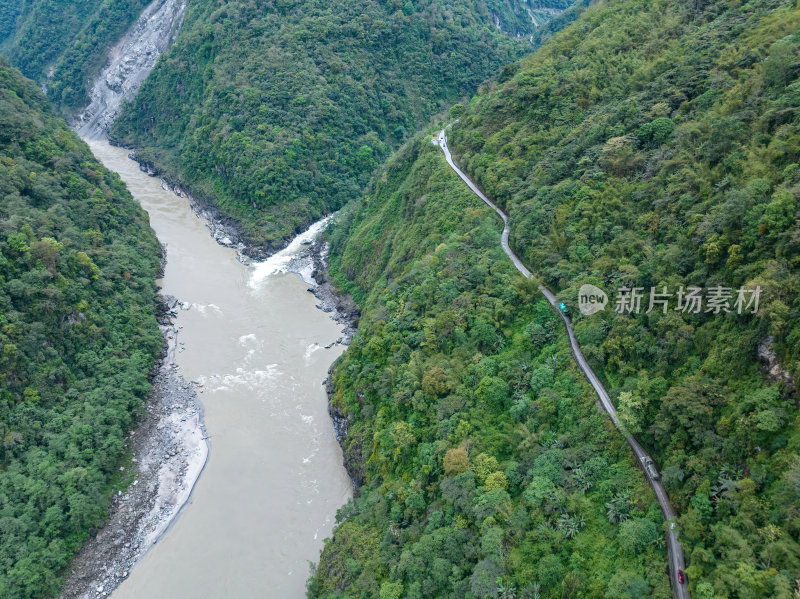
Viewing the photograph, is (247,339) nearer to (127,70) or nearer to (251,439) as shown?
(251,439)

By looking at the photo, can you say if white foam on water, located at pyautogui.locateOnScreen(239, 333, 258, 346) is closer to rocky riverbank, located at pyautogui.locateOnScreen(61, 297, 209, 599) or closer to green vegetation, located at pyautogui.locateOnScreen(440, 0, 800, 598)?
rocky riverbank, located at pyautogui.locateOnScreen(61, 297, 209, 599)

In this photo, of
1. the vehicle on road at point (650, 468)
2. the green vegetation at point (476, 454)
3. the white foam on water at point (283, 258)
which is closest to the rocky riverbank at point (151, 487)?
the green vegetation at point (476, 454)

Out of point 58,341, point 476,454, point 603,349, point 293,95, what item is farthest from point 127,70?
point 603,349

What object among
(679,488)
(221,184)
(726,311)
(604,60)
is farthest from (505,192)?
(221,184)

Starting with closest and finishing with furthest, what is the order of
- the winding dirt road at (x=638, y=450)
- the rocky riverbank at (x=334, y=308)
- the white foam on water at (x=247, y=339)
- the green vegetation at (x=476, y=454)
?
1. the winding dirt road at (x=638, y=450)
2. the green vegetation at (x=476, y=454)
3. the rocky riverbank at (x=334, y=308)
4. the white foam on water at (x=247, y=339)
